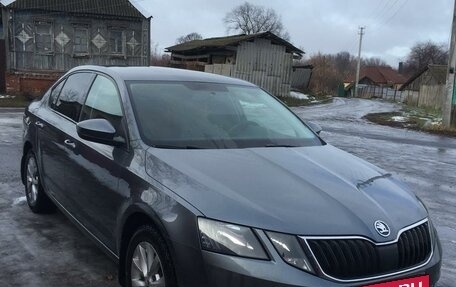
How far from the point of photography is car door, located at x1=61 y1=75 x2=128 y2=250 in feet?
11.6

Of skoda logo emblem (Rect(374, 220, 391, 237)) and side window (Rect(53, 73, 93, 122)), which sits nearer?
skoda logo emblem (Rect(374, 220, 391, 237))

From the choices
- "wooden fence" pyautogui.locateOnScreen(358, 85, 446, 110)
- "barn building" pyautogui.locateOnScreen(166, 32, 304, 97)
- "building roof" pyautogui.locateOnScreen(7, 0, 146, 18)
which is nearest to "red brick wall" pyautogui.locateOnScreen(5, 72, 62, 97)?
"building roof" pyautogui.locateOnScreen(7, 0, 146, 18)

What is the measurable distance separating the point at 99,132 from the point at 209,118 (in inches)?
33.4

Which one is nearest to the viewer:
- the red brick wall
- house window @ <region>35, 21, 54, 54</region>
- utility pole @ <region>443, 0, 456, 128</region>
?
utility pole @ <region>443, 0, 456, 128</region>

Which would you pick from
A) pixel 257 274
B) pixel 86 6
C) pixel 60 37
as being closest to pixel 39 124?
pixel 257 274

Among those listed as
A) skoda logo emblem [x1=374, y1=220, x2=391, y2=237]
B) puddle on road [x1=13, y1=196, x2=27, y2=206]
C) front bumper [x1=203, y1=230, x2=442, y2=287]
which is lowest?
puddle on road [x1=13, y1=196, x2=27, y2=206]

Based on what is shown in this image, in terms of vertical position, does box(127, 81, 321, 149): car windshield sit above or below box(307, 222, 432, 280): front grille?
above

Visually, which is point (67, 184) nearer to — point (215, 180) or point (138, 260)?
point (138, 260)

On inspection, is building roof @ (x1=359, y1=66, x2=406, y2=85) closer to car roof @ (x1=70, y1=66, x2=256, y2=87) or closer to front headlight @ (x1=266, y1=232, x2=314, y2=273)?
car roof @ (x1=70, y1=66, x2=256, y2=87)

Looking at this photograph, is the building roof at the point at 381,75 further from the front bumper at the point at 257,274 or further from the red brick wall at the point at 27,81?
the front bumper at the point at 257,274

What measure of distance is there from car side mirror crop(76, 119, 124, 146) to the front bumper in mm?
1276

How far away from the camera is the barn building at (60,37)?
26938 mm

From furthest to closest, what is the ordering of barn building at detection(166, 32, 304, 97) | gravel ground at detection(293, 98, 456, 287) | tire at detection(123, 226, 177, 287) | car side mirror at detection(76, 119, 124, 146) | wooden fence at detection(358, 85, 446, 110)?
1. wooden fence at detection(358, 85, 446, 110)
2. barn building at detection(166, 32, 304, 97)
3. gravel ground at detection(293, 98, 456, 287)
4. car side mirror at detection(76, 119, 124, 146)
5. tire at detection(123, 226, 177, 287)

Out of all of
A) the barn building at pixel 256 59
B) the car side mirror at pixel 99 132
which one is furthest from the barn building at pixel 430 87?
the car side mirror at pixel 99 132
